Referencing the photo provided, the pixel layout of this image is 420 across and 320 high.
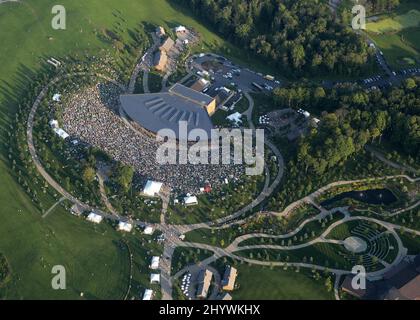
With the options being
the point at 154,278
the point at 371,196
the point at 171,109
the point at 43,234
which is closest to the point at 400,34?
the point at 371,196

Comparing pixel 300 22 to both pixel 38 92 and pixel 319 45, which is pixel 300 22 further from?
pixel 38 92

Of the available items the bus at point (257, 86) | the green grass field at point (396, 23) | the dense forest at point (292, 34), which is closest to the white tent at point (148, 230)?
the bus at point (257, 86)

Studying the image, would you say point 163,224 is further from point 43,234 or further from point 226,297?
point 43,234

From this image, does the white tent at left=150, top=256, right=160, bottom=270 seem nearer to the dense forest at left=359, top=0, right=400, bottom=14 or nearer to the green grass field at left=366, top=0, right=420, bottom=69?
the green grass field at left=366, top=0, right=420, bottom=69

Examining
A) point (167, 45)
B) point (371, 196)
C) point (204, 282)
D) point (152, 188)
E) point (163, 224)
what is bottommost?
point (204, 282)

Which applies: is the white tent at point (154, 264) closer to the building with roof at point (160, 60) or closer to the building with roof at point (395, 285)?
the building with roof at point (395, 285)
